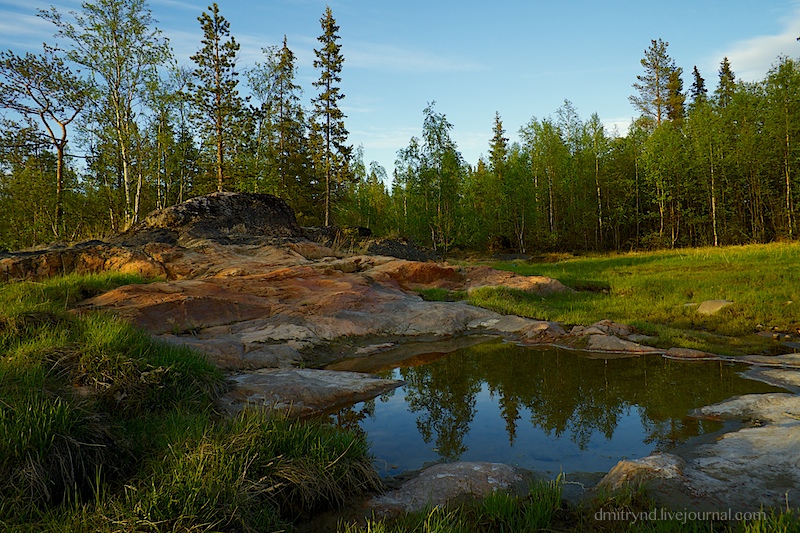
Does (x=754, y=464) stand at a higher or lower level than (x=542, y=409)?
higher

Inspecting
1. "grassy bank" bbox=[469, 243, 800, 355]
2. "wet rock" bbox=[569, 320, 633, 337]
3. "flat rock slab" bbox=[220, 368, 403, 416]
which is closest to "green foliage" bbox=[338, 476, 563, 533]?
"flat rock slab" bbox=[220, 368, 403, 416]

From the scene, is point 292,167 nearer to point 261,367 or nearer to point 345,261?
point 345,261

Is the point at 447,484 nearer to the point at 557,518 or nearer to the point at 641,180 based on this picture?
the point at 557,518

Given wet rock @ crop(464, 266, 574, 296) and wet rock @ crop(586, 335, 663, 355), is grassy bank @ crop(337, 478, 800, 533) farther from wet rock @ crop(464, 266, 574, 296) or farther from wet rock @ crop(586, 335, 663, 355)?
wet rock @ crop(464, 266, 574, 296)

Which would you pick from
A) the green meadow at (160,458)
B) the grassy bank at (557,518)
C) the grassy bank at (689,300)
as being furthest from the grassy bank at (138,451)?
the grassy bank at (689,300)

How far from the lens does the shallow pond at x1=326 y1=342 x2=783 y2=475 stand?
4141mm

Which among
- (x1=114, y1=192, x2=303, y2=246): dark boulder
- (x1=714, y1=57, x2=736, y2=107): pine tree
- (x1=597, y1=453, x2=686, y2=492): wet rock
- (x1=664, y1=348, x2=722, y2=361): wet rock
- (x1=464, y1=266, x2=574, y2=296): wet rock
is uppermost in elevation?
(x1=714, y1=57, x2=736, y2=107): pine tree

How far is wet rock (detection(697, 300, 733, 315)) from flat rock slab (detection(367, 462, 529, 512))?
993 cm

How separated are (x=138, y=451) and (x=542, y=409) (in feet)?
13.9

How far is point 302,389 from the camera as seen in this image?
535 centimetres

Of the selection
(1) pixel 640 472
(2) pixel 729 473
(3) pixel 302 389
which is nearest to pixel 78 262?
(3) pixel 302 389

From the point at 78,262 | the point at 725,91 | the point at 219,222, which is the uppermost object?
the point at 725,91

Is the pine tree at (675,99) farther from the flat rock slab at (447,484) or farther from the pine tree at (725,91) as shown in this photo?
the flat rock slab at (447,484)

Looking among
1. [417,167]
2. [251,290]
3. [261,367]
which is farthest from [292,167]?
[261,367]
